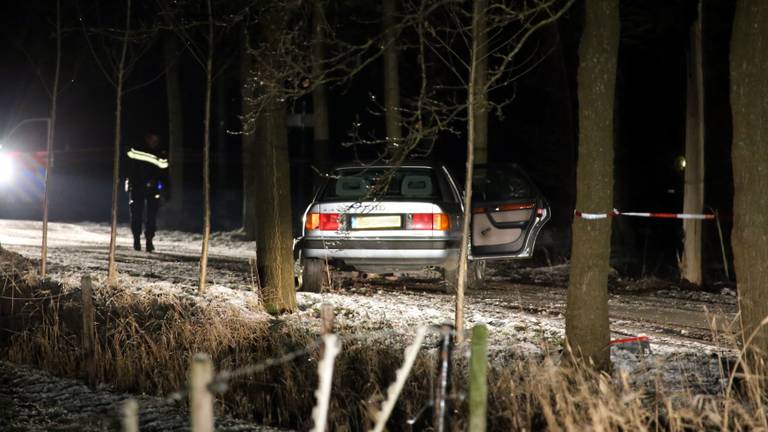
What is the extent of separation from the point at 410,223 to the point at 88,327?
3913mm

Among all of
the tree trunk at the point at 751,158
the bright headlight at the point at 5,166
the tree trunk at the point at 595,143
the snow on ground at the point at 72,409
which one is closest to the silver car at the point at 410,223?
the snow on ground at the point at 72,409

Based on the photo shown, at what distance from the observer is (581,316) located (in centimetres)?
680

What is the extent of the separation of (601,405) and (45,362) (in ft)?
17.9

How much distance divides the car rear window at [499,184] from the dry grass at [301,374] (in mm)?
3818

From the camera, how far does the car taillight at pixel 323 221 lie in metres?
10.7

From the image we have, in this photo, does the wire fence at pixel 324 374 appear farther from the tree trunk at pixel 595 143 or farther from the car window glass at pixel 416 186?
the car window glass at pixel 416 186

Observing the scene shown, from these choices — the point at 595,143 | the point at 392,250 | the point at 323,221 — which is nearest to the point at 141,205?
the point at 323,221

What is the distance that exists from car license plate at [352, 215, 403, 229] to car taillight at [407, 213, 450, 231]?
0.49 feet

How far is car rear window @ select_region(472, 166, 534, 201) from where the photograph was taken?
11633 mm

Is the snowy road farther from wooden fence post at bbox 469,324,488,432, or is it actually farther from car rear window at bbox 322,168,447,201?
wooden fence post at bbox 469,324,488,432

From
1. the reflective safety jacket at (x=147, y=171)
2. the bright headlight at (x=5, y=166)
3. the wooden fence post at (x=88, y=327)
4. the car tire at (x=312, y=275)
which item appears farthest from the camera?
the bright headlight at (x=5, y=166)

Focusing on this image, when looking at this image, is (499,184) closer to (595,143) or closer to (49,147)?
(595,143)

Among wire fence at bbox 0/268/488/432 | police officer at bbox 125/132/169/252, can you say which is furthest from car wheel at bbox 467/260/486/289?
police officer at bbox 125/132/169/252

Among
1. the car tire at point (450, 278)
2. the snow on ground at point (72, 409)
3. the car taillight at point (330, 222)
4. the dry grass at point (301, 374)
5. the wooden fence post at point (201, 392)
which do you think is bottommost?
the snow on ground at point (72, 409)
